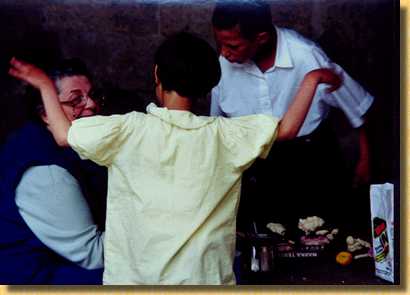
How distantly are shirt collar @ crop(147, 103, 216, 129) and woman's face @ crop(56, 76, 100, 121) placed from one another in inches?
14.8

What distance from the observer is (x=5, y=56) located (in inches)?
160

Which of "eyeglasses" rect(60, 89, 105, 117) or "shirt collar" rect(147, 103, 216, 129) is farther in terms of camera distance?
"eyeglasses" rect(60, 89, 105, 117)

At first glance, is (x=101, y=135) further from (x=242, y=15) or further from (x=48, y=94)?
(x=242, y=15)

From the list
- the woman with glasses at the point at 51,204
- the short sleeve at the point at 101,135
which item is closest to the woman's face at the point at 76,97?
the woman with glasses at the point at 51,204

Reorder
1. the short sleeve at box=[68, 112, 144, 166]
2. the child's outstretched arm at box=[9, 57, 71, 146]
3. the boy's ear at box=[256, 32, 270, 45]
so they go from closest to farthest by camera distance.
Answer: the short sleeve at box=[68, 112, 144, 166], the child's outstretched arm at box=[9, 57, 71, 146], the boy's ear at box=[256, 32, 270, 45]

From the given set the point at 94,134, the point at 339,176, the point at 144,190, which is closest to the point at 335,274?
the point at 339,176

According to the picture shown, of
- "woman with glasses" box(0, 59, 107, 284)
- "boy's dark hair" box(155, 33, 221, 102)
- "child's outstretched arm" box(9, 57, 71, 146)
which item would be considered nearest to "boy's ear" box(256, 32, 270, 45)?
"boy's dark hair" box(155, 33, 221, 102)

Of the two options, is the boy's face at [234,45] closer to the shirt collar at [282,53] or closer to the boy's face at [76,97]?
the shirt collar at [282,53]

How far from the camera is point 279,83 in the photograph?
4.07 metres

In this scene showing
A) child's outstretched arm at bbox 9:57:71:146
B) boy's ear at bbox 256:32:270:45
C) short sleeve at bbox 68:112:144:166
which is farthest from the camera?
boy's ear at bbox 256:32:270:45

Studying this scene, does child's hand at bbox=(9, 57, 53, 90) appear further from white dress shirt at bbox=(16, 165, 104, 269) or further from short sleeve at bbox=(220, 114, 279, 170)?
short sleeve at bbox=(220, 114, 279, 170)

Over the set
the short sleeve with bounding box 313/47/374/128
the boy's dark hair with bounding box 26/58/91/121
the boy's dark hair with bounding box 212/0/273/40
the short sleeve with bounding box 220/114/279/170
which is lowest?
the short sleeve with bounding box 220/114/279/170

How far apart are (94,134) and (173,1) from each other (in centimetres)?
82

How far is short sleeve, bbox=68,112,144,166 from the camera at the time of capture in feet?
12.0
